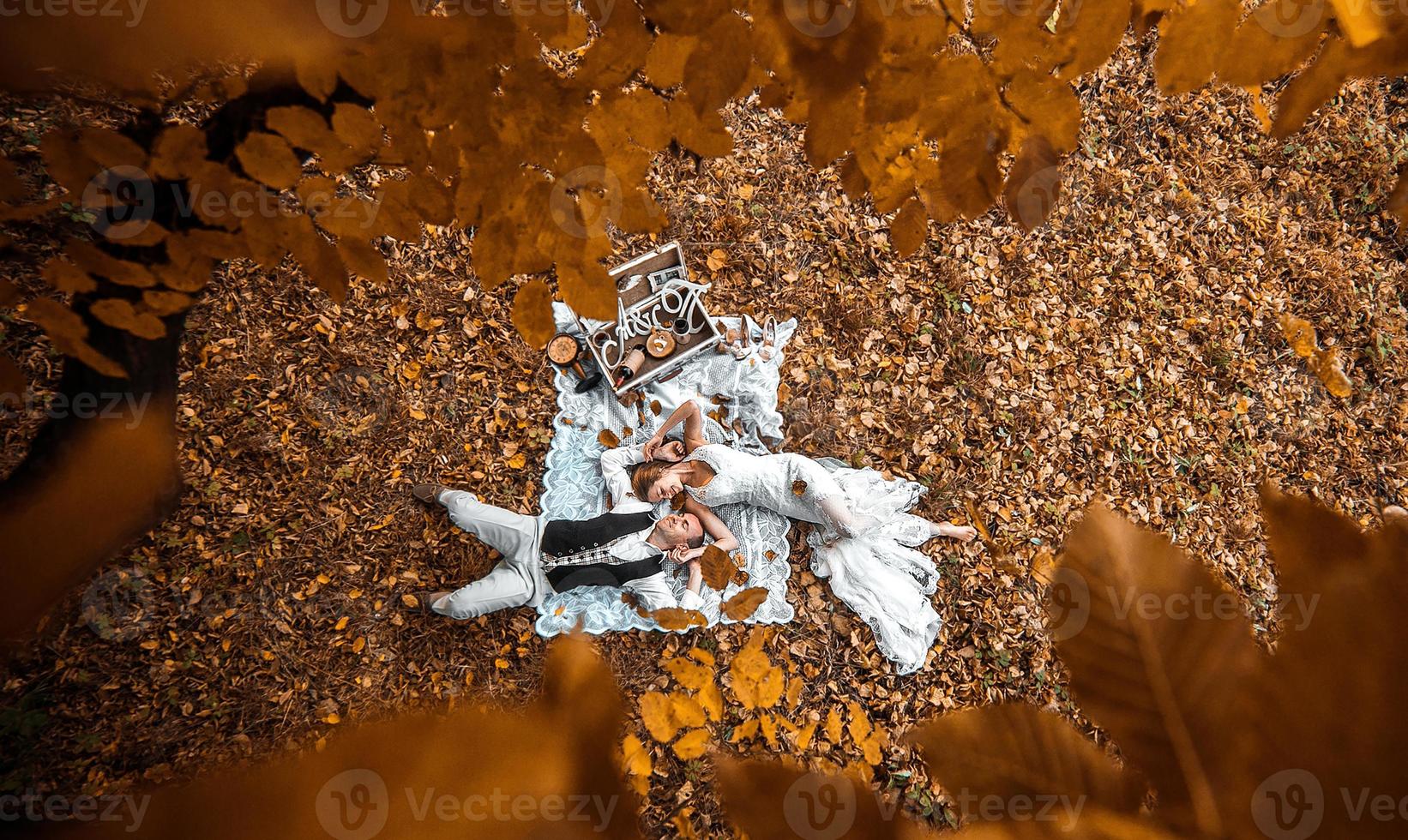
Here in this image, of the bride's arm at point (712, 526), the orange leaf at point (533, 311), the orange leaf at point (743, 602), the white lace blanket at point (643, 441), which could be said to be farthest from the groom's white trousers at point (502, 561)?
the orange leaf at point (533, 311)

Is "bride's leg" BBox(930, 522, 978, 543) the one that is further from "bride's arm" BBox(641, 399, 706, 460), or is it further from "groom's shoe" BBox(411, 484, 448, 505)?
"groom's shoe" BBox(411, 484, 448, 505)

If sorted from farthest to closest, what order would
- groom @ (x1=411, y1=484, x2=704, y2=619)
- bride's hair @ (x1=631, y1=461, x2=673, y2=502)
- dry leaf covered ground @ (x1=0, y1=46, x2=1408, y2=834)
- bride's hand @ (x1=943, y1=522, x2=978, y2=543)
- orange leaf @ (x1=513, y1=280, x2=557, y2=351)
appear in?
bride's hand @ (x1=943, y1=522, x2=978, y2=543) < bride's hair @ (x1=631, y1=461, x2=673, y2=502) < groom @ (x1=411, y1=484, x2=704, y2=619) < dry leaf covered ground @ (x1=0, y1=46, x2=1408, y2=834) < orange leaf @ (x1=513, y1=280, x2=557, y2=351)

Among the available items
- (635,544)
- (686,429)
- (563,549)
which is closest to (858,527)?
(686,429)

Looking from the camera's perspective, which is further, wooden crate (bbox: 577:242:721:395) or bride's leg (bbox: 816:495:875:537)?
wooden crate (bbox: 577:242:721:395)

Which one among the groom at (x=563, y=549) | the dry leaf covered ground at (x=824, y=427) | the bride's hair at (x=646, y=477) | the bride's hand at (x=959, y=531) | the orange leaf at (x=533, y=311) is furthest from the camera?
the bride's hand at (x=959, y=531)

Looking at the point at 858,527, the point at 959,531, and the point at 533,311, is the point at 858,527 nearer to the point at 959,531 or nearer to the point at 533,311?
the point at 959,531

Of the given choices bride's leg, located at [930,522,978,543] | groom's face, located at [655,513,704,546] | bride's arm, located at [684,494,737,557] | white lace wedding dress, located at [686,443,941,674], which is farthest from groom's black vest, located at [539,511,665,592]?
bride's leg, located at [930,522,978,543]

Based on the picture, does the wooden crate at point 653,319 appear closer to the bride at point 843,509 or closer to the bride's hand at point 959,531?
the bride at point 843,509
